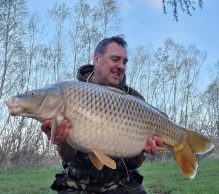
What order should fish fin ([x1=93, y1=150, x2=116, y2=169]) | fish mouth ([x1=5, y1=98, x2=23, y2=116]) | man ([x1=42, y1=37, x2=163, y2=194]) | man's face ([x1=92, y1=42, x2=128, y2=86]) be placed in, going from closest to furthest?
fish mouth ([x1=5, y1=98, x2=23, y2=116]) → fish fin ([x1=93, y1=150, x2=116, y2=169]) → man ([x1=42, y1=37, x2=163, y2=194]) → man's face ([x1=92, y1=42, x2=128, y2=86])

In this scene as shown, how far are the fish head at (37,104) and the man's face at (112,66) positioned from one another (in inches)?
47.2

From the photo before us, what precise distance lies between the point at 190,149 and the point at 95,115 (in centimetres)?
101

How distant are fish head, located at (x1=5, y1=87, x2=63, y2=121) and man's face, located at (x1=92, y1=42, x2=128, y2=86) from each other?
1.20 m

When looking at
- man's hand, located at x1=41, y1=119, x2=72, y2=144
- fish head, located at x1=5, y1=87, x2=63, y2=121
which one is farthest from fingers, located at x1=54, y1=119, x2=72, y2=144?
fish head, located at x1=5, y1=87, x2=63, y2=121

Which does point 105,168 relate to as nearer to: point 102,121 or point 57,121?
point 102,121

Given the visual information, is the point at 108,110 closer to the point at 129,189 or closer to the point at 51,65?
the point at 129,189

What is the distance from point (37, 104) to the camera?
3.65 metres

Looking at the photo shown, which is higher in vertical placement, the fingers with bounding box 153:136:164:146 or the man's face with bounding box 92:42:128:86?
the man's face with bounding box 92:42:128:86

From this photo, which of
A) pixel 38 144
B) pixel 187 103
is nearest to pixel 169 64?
pixel 187 103

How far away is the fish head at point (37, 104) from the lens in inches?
141

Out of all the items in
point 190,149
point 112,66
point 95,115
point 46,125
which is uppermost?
point 112,66

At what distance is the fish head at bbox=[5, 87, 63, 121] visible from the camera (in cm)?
359

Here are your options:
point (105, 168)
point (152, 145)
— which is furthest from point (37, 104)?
point (105, 168)

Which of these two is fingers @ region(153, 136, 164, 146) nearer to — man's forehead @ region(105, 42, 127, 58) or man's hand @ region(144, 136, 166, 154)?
man's hand @ region(144, 136, 166, 154)
